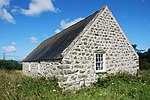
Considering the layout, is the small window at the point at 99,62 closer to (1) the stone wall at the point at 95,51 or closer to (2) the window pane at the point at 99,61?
(2) the window pane at the point at 99,61

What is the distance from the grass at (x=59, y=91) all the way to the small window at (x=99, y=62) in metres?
0.96

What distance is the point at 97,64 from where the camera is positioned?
15.4 meters

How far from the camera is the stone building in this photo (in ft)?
44.9

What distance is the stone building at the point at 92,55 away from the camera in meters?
13.7

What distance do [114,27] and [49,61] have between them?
5936 mm

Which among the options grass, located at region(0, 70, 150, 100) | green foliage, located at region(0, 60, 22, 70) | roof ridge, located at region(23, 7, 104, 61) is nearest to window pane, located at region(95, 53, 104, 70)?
grass, located at region(0, 70, 150, 100)

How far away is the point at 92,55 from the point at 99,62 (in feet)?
3.00

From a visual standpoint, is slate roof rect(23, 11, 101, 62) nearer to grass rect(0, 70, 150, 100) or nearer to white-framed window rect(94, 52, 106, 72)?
grass rect(0, 70, 150, 100)

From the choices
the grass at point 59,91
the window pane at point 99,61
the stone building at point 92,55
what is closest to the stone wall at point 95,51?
Result: the stone building at point 92,55

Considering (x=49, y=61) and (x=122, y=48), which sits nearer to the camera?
(x=49, y=61)

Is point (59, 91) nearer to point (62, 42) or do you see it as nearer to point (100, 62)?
point (100, 62)

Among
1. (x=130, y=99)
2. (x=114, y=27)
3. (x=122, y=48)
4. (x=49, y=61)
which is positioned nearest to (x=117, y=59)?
(x=122, y=48)

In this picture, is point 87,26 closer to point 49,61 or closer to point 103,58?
point 103,58

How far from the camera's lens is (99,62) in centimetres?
1538
